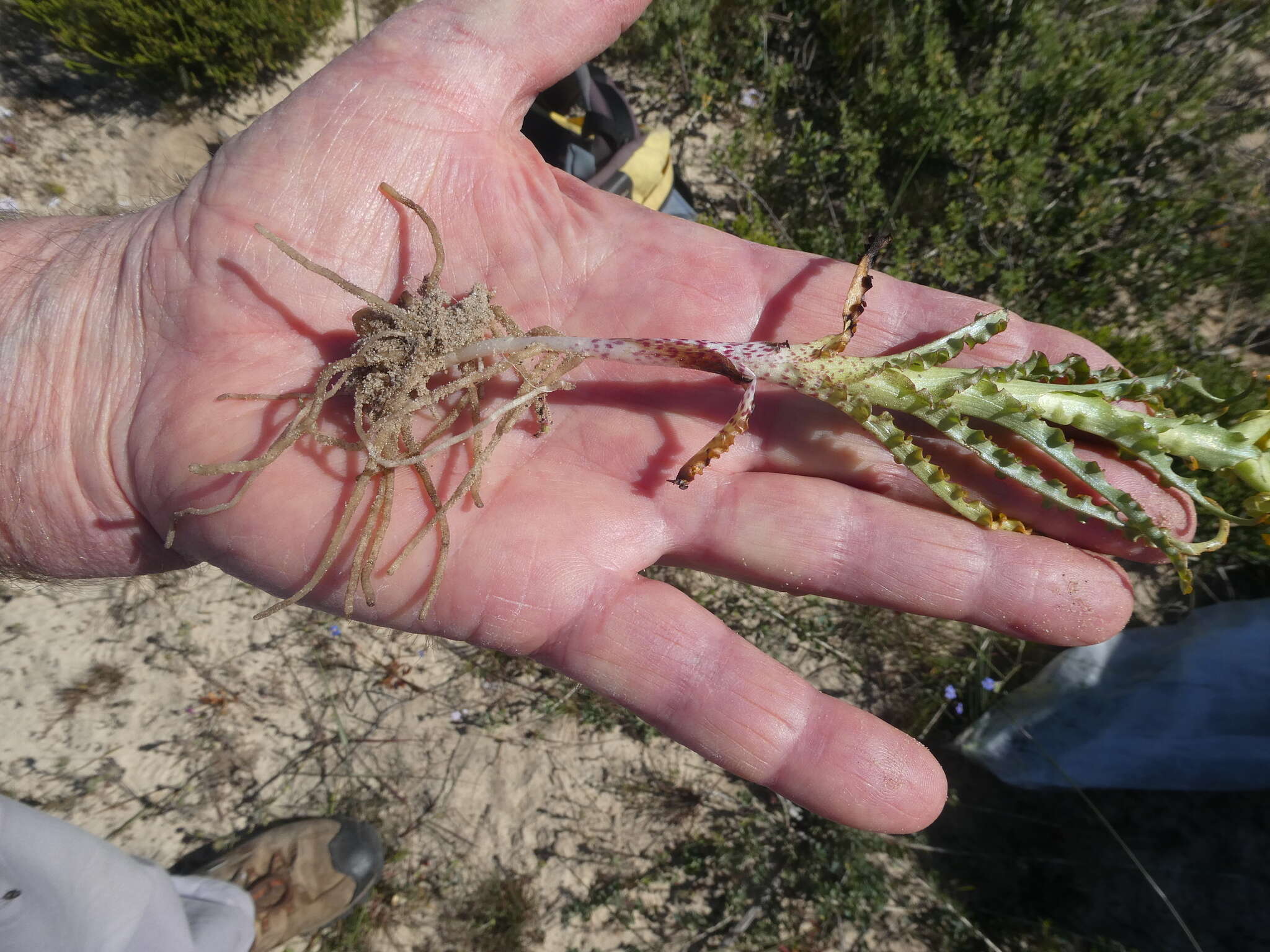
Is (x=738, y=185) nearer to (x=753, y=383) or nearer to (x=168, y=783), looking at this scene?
(x=753, y=383)

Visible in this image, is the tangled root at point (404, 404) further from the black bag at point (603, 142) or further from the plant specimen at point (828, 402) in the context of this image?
the black bag at point (603, 142)

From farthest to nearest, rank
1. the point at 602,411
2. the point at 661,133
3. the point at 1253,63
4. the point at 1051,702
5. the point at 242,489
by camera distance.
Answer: the point at 1253,63
the point at 661,133
the point at 1051,702
the point at 602,411
the point at 242,489

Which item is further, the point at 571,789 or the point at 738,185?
the point at 738,185

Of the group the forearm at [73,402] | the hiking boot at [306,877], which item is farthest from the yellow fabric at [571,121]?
the hiking boot at [306,877]

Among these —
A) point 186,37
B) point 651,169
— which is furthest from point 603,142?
point 186,37

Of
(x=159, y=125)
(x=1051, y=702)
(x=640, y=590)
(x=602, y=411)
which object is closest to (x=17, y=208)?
(x=159, y=125)

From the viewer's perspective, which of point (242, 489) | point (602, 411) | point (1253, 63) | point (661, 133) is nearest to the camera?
point (242, 489)
